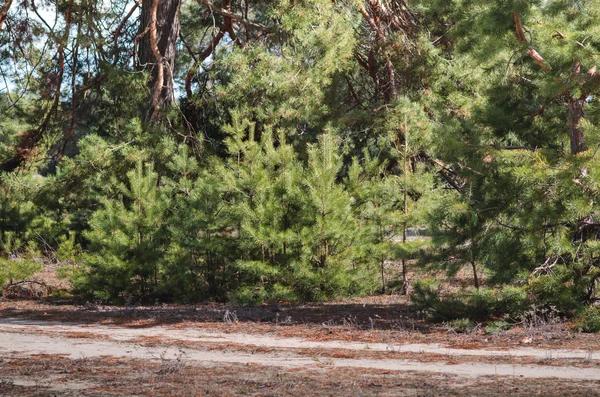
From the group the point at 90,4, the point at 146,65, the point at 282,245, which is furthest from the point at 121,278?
the point at 90,4

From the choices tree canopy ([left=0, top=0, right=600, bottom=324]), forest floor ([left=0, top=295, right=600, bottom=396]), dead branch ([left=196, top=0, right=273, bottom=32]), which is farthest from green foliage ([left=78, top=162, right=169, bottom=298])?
dead branch ([left=196, top=0, right=273, bottom=32])

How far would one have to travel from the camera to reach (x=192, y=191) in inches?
546

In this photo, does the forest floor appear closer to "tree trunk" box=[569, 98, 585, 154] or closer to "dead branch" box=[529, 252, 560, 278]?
"dead branch" box=[529, 252, 560, 278]

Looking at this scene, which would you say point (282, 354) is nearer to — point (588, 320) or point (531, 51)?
point (588, 320)

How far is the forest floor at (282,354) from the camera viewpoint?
657 cm

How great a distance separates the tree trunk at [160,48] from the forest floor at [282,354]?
497 cm

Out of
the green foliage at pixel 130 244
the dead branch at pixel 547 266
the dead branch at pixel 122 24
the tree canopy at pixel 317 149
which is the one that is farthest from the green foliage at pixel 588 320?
the dead branch at pixel 122 24

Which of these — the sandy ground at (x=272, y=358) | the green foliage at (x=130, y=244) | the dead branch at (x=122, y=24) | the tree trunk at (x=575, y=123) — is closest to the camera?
the sandy ground at (x=272, y=358)

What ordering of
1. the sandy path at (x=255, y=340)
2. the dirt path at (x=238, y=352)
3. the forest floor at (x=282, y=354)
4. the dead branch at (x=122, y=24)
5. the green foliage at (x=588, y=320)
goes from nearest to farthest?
the forest floor at (x=282, y=354), the dirt path at (x=238, y=352), the sandy path at (x=255, y=340), the green foliage at (x=588, y=320), the dead branch at (x=122, y=24)

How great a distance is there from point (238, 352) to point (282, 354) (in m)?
0.51

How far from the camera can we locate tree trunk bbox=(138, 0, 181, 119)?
15.9 metres

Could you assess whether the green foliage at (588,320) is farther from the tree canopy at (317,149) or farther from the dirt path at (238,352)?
the dirt path at (238,352)

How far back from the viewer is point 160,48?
16.8 meters

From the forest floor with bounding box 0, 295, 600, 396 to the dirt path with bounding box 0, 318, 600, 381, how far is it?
0.05 feet
